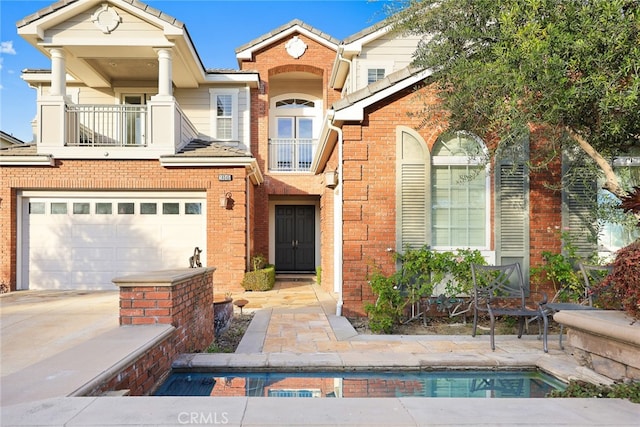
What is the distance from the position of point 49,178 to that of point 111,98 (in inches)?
154

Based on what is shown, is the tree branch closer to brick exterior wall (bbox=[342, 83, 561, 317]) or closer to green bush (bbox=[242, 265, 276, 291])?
brick exterior wall (bbox=[342, 83, 561, 317])

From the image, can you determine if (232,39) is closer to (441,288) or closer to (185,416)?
(441,288)

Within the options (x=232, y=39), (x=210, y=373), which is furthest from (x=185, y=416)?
(x=232, y=39)

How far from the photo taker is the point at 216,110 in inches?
474

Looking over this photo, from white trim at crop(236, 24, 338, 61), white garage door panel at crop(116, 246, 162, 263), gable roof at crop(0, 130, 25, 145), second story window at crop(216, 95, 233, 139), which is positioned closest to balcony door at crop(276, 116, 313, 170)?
second story window at crop(216, 95, 233, 139)

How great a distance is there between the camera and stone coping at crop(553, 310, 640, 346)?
107 inches

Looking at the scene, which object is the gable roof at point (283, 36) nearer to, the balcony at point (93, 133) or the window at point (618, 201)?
the balcony at point (93, 133)

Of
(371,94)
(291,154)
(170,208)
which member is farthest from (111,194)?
(371,94)

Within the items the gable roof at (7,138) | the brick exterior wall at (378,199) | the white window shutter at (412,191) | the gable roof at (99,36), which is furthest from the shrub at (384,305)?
the gable roof at (7,138)

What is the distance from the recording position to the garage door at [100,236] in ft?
30.1

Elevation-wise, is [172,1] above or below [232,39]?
below

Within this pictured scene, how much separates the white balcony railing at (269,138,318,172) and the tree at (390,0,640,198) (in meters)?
8.36

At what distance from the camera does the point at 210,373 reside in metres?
3.76

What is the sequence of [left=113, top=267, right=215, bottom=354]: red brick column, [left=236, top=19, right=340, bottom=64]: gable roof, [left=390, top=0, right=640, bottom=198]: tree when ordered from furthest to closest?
[left=236, top=19, right=340, bottom=64]: gable roof
[left=113, top=267, right=215, bottom=354]: red brick column
[left=390, top=0, right=640, bottom=198]: tree
